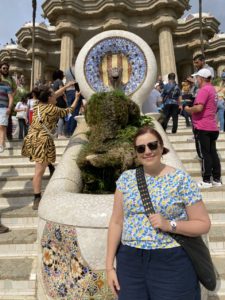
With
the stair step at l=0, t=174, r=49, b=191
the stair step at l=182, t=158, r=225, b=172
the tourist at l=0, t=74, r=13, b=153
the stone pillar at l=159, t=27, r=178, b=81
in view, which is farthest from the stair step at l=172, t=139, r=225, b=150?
the stone pillar at l=159, t=27, r=178, b=81

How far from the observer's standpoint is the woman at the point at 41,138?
422 cm

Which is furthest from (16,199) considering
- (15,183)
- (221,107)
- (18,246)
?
(221,107)

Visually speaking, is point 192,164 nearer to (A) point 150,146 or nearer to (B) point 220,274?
(B) point 220,274

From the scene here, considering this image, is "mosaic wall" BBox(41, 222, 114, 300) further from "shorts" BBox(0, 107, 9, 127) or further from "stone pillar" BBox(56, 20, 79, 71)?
"stone pillar" BBox(56, 20, 79, 71)

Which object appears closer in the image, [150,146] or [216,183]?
[150,146]

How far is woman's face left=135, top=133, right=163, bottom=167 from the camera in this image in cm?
178

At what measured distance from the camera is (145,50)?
20.2ft

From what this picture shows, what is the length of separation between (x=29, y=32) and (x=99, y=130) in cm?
2474

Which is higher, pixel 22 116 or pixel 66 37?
pixel 66 37

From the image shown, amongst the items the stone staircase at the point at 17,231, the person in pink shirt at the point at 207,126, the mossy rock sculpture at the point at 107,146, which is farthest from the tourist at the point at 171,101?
the mossy rock sculpture at the point at 107,146

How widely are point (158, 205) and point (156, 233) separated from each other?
0.15 m

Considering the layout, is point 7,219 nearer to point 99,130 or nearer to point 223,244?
point 99,130

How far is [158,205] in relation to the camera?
5.47 feet

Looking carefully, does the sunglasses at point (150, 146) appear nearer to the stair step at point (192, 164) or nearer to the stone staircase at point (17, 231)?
the stone staircase at point (17, 231)
